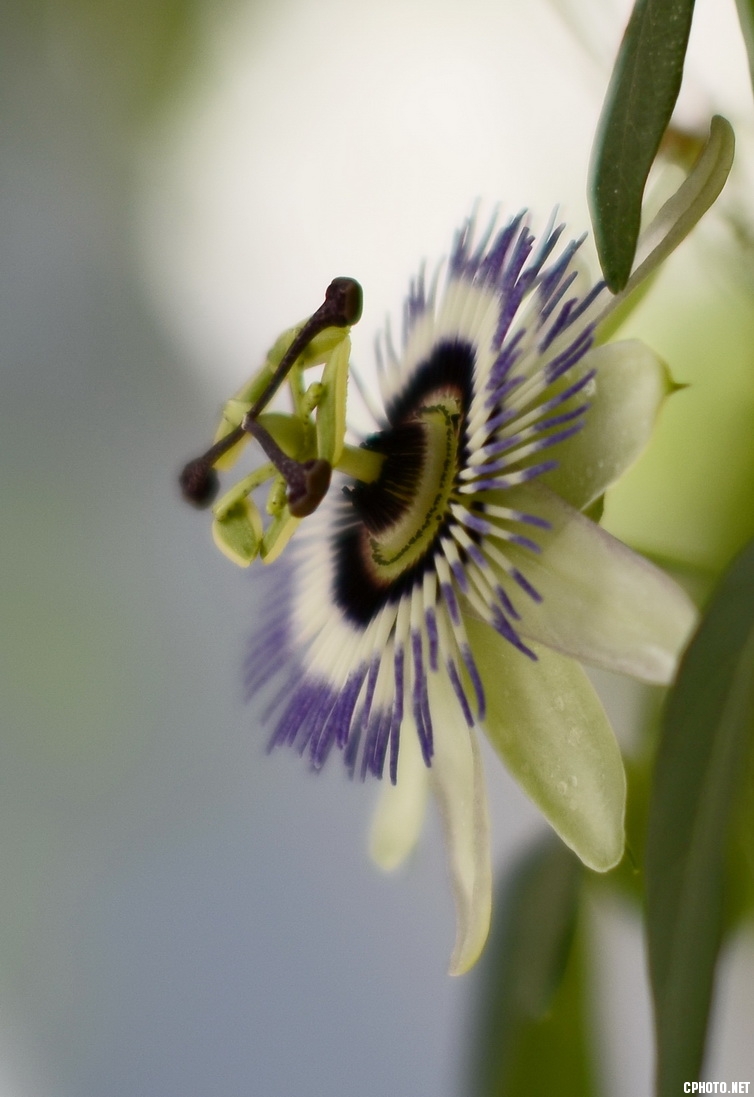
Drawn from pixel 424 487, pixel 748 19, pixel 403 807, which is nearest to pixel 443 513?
pixel 424 487

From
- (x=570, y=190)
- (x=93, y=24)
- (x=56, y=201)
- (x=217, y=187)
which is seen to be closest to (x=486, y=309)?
(x=570, y=190)

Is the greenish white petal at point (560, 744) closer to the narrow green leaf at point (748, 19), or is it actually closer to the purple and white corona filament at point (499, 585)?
the purple and white corona filament at point (499, 585)

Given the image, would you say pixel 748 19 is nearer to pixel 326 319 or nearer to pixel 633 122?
pixel 633 122

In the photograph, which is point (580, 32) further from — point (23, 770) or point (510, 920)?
point (23, 770)

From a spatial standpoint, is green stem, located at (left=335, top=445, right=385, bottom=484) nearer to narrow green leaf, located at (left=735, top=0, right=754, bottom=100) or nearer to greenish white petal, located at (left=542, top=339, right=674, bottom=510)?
greenish white petal, located at (left=542, top=339, right=674, bottom=510)

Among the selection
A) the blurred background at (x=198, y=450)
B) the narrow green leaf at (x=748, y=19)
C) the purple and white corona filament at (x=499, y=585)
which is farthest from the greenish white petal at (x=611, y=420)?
the blurred background at (x=198, y=450)

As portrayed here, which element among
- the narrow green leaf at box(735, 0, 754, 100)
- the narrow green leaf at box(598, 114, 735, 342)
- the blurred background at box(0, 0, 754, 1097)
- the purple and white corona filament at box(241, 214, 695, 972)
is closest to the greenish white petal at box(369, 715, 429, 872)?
the purple and white corona filament at box(241, 214, 695, 972)
